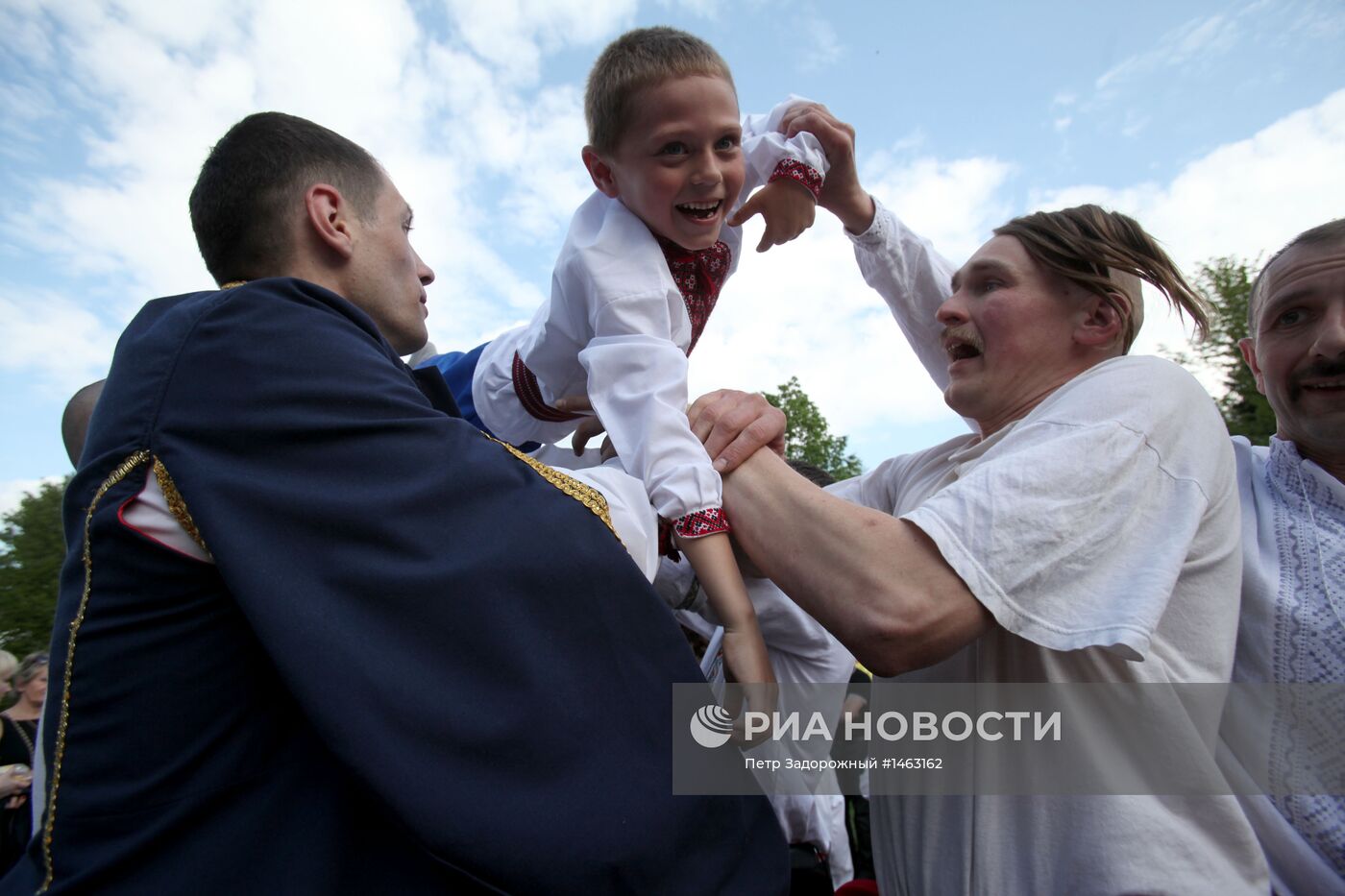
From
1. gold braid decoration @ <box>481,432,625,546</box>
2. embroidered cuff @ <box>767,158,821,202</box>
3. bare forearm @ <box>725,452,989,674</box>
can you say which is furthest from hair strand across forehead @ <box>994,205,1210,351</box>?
gold braid decoration @ <box>481,432,625,546</box>

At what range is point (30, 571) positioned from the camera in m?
21.0

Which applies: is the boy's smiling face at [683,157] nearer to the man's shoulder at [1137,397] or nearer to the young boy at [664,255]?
the young boy at [664,255]

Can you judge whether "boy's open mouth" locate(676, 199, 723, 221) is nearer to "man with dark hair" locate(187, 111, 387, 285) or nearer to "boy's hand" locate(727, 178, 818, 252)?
"boy's hand" locate(727, 178, 818, 252)

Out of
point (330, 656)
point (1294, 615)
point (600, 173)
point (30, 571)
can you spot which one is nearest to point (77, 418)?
point (600, 173)

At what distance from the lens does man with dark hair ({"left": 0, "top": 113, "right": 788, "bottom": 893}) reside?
3.65 ft

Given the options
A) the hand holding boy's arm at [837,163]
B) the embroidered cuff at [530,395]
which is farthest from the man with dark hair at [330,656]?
the hand holding boy's arm at [837,163]

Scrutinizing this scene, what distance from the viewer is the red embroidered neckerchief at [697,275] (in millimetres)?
2182

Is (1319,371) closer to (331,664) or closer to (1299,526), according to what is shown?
(1299,526)

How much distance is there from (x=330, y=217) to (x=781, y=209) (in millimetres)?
1199

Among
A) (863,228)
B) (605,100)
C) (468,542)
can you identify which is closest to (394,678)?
(468,542)

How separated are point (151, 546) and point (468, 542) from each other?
1.53ft

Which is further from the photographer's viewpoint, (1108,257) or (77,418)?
(77,418)

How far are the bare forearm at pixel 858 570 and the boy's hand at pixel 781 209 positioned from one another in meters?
0.86

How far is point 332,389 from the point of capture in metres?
1.26
